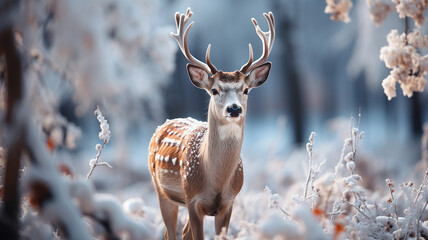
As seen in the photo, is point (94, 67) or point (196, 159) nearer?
point (94, 67)

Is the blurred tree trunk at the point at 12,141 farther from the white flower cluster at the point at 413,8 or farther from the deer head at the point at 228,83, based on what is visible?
the white flower cluster at the point at 413,8

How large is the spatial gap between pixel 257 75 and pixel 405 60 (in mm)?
1333

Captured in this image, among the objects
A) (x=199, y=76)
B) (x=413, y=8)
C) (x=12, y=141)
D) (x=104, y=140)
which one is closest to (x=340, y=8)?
(x=413, y=8)

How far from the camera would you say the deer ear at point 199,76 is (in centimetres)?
406

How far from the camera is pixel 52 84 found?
4.29 m

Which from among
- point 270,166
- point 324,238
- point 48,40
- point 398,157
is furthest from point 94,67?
point 398,157

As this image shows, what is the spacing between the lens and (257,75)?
4188 millimetres

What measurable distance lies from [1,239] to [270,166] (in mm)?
8319

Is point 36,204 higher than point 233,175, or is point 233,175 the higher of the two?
point 233,175

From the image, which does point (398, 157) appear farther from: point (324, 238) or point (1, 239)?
point (1, 239)

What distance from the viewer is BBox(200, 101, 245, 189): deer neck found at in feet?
12.4

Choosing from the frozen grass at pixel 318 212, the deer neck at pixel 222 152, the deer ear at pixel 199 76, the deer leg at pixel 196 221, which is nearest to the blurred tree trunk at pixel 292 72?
the frozen grass at pixel 318 212

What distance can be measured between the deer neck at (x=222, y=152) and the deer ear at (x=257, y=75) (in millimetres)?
465

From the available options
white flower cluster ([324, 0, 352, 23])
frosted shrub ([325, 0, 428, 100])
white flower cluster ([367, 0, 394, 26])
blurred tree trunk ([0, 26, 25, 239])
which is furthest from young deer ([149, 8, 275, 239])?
blurred tree trunk ([0, 26, 25, 239])
